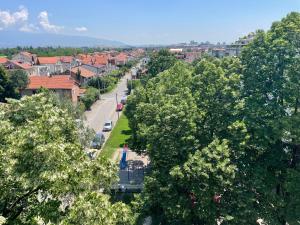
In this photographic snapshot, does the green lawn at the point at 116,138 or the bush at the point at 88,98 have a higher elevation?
the bush at the point at 88,98

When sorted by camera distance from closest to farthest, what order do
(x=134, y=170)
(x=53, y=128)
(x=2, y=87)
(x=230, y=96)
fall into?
(x=53, y=128) → (x=230, y=96) → (x=134, y=170) → (x=2, y=87)

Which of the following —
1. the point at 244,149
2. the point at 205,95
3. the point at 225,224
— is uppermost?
the point at 205,95

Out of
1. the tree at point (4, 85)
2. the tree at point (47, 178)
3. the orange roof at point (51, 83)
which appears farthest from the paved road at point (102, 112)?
the tree at point (47, 178)

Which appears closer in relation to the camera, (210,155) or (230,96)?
(210,155)

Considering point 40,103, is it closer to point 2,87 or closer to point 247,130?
point 247,130

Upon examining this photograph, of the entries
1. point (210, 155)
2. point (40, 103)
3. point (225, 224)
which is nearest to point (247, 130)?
point (210, 155)

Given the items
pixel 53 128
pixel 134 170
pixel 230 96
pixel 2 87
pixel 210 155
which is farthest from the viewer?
pixel 2 87

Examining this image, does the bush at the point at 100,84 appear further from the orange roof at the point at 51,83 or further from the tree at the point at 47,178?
the tree at the point at 47,178
